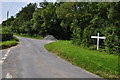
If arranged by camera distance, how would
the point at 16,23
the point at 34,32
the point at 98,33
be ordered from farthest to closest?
the point at 16,23
the point at 34,32
the point at 98,33

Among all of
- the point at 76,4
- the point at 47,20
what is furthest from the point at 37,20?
the point at 76,4

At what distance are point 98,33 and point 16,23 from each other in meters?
67.9

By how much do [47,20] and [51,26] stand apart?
170 cm

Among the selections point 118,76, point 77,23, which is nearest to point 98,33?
point 77,23

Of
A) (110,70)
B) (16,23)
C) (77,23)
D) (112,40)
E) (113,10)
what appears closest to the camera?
(110,70)

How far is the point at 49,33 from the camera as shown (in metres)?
48.5

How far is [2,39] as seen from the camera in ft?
112

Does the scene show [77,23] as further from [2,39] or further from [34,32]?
[34,32]

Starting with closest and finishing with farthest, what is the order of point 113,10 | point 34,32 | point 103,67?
point 103,67, point 113,10, point 34,32

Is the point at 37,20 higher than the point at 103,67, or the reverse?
the point at 37,20

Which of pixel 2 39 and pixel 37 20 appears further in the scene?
pixel 37 20

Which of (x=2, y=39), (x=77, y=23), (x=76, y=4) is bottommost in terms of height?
(x=2, y=39)

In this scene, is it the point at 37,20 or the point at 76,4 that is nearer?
the point at 76,4

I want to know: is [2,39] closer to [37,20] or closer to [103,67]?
[37,20]
